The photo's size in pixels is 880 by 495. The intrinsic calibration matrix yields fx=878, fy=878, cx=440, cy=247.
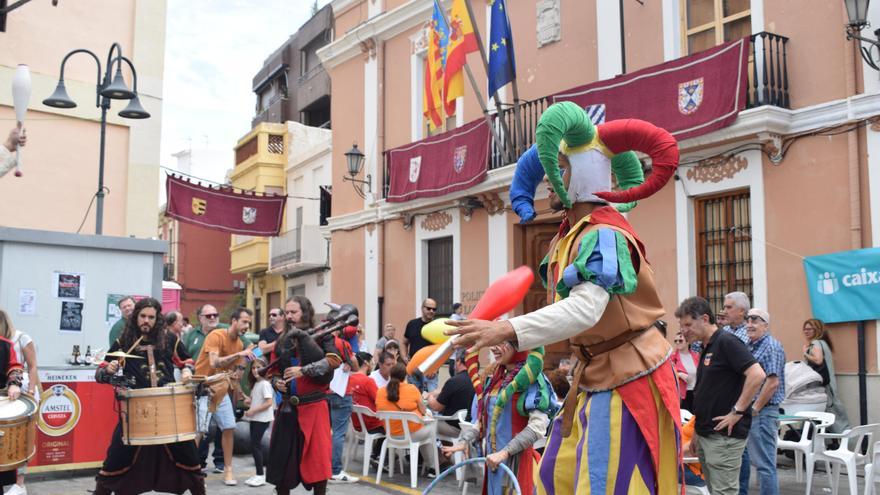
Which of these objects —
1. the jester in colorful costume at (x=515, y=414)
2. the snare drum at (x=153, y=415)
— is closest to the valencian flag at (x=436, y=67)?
the snare drum at (x=153, y=415)

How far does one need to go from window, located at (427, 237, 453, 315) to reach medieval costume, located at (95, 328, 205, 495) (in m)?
10.7

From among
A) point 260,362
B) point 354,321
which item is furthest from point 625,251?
point 260,362

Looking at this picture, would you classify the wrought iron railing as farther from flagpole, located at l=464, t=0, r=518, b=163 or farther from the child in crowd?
the child in crowd

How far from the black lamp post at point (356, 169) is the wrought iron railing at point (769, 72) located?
31.9 ft

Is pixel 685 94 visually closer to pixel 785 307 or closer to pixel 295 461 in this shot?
pixel 785 307

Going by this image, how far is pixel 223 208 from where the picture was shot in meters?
20.3

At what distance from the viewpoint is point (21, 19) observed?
16.4 m

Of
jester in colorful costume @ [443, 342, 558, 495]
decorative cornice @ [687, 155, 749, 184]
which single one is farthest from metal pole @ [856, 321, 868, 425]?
jester in colorful costume @ [443, 342, 558, 495]

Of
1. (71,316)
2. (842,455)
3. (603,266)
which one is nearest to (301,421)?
(71,316)

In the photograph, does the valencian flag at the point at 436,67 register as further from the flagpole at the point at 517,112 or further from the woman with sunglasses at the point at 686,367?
the woman with sunglasses at the point at 686,367

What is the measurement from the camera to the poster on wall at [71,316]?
10430 millimetres

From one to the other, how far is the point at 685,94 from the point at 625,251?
9181mm

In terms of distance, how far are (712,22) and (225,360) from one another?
8.68 meters

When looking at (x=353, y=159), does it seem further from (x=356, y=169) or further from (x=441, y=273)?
(x=441, y=273)
